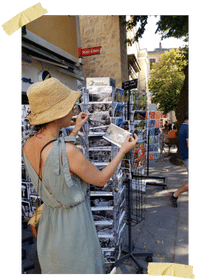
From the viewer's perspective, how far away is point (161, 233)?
344cm

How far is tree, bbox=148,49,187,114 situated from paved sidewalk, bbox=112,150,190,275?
603 inches

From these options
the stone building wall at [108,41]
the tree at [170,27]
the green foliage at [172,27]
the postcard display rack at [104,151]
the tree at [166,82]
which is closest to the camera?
the postcard display rack at [104,151]

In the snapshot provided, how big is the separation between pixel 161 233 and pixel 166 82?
60.2ft

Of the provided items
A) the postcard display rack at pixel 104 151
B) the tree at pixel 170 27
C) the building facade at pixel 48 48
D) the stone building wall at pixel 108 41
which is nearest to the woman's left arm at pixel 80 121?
the postcard display rack at pixel 104 151

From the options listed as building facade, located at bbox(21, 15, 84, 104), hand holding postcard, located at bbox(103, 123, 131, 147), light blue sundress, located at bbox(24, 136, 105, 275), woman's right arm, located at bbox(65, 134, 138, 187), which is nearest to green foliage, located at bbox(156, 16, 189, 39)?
building facade, located at bbox(21, 15, 84, 104)

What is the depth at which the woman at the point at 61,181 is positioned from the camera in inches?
46.4

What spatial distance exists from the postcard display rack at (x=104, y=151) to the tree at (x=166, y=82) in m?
17.2

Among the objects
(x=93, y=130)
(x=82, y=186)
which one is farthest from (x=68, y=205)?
(x=93, y=130)

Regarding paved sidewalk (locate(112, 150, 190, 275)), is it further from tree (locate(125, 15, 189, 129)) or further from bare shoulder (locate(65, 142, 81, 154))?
tree (locate(125, 15, 189, 129))

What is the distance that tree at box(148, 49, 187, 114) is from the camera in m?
18.2

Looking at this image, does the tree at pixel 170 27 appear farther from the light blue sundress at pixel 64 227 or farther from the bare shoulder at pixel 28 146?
the light blue sundress at pixel 64 227

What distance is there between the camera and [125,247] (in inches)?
120

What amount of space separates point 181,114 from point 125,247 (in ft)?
20.8

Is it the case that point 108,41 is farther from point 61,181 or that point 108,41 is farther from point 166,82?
point 166,82
